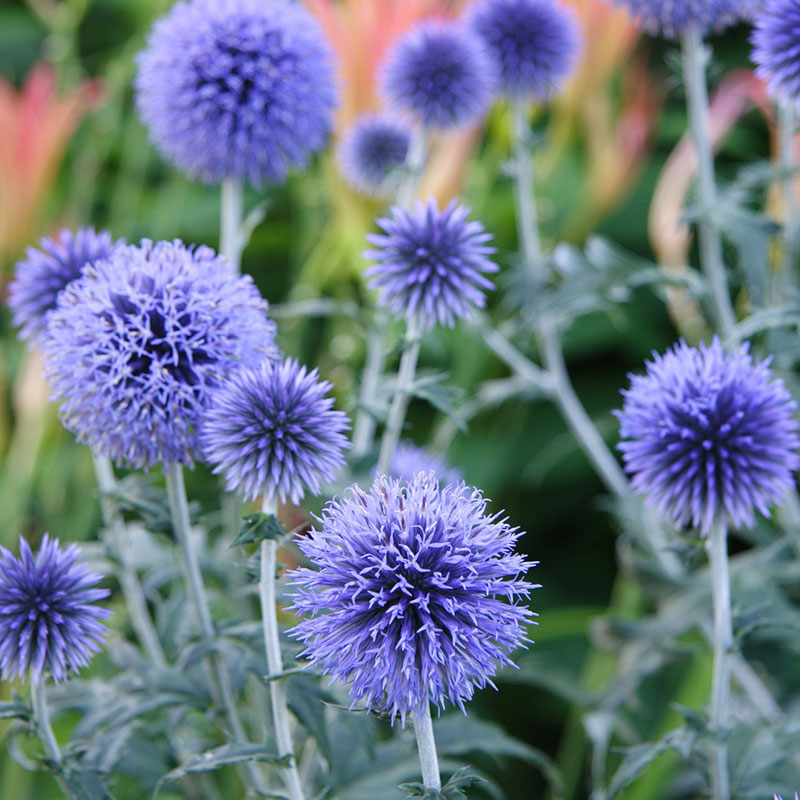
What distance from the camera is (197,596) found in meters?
1.03

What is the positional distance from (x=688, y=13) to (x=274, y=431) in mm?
898

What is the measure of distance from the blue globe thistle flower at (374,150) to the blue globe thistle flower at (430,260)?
592mm

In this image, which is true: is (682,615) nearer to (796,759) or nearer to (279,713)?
(796,759)

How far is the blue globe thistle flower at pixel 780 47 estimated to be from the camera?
1.23 metres

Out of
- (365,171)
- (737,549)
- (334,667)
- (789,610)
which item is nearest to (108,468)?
(334,667)

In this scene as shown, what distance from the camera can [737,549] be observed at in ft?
8.43

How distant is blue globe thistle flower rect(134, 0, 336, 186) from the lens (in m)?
1.33

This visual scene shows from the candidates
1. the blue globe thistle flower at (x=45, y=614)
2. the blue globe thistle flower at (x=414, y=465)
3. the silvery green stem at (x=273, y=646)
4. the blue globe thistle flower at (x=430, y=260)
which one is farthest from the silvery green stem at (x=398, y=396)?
the blue globe thistle flower at (x=45, y=614)

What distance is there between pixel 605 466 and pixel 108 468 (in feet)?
2.49

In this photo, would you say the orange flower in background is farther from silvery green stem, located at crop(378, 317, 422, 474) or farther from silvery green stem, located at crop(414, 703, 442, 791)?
silvery green stem, located at crop(414, 703, 442, 791)

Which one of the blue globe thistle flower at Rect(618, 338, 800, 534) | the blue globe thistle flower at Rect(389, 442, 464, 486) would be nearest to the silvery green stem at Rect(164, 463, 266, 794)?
the blue globe thistle flower at Rect(389, 442, 464, 486)

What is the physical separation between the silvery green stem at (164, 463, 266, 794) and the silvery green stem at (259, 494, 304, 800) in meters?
0.05

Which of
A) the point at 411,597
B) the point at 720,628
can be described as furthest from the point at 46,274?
the point at 720,628

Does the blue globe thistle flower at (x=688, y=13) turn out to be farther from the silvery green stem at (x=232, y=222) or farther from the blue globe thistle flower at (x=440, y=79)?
the silvery green stem at (x=232, y=222)
